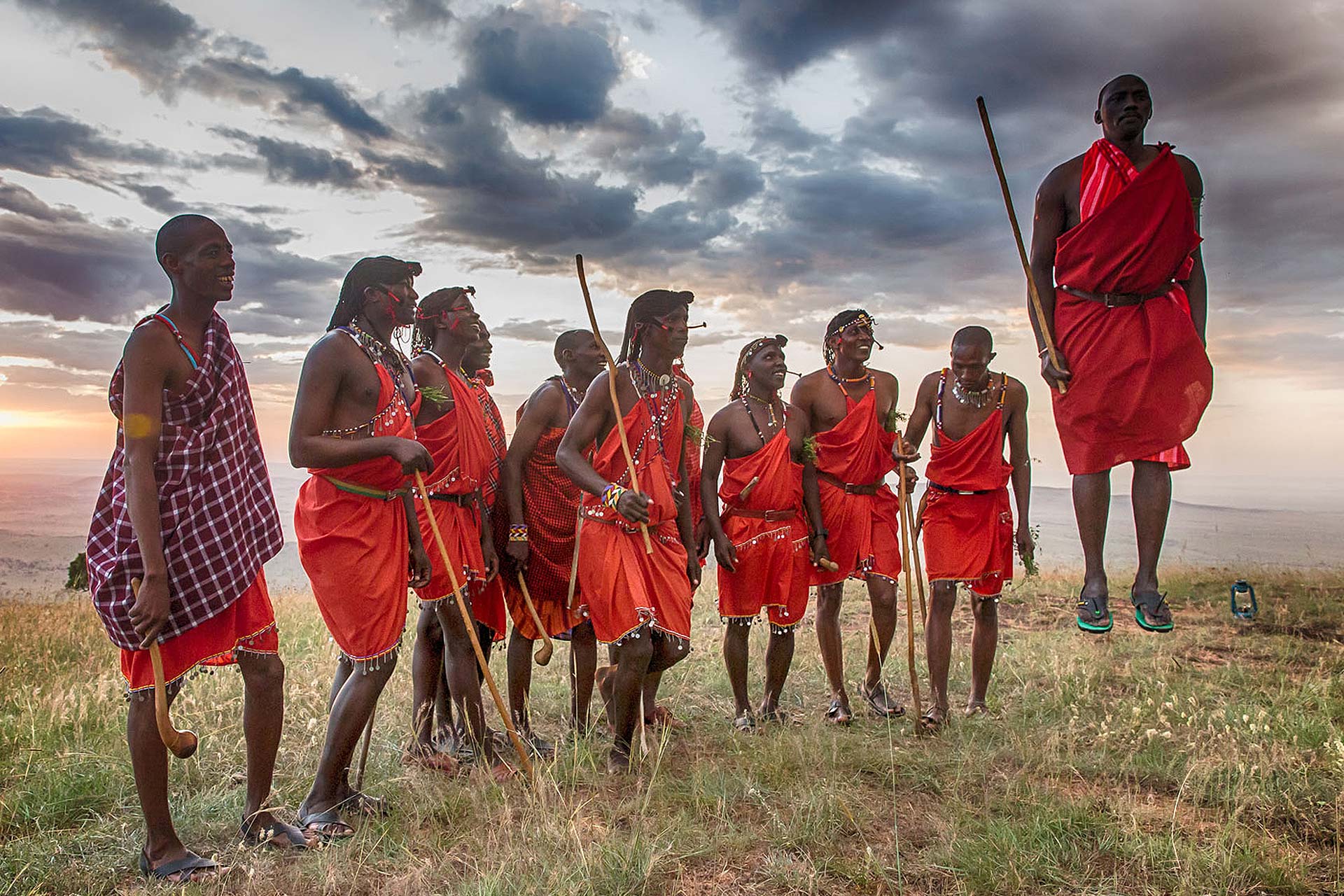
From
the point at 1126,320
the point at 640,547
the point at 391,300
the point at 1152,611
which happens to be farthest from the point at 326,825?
the point at 1126,320

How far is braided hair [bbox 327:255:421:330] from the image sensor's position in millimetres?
5195

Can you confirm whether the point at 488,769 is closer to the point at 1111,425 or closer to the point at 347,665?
the point at 347,665

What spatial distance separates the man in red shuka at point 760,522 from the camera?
6934 millimetres

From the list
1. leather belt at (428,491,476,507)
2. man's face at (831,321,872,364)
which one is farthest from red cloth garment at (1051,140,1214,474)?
leather belt at (428,491,476,507)

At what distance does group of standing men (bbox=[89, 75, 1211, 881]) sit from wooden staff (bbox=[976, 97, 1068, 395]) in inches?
1.9

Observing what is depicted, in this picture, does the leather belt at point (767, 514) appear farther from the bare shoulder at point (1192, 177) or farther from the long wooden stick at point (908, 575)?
the bare shoulder at point (1192, 177)

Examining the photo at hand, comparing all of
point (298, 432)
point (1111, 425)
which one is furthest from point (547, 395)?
point (1111, 425)

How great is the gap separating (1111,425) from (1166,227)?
3.18 feet

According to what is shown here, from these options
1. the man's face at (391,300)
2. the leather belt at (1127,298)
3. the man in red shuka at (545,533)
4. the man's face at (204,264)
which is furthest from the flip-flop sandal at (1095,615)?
the man's face at (204,264)

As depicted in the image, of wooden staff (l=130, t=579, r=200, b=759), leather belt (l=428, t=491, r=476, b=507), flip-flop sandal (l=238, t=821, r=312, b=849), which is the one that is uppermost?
leather belt (l=428, t=491, r=476, b=507)

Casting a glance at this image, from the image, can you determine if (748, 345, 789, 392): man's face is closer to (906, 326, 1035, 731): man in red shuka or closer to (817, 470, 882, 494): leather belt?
(817, 470, 882, 494): leather belt

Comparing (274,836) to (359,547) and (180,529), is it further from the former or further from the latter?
(180,529)

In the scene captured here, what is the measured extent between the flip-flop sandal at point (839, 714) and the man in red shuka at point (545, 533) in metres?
1.84

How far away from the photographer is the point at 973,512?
707 cm
